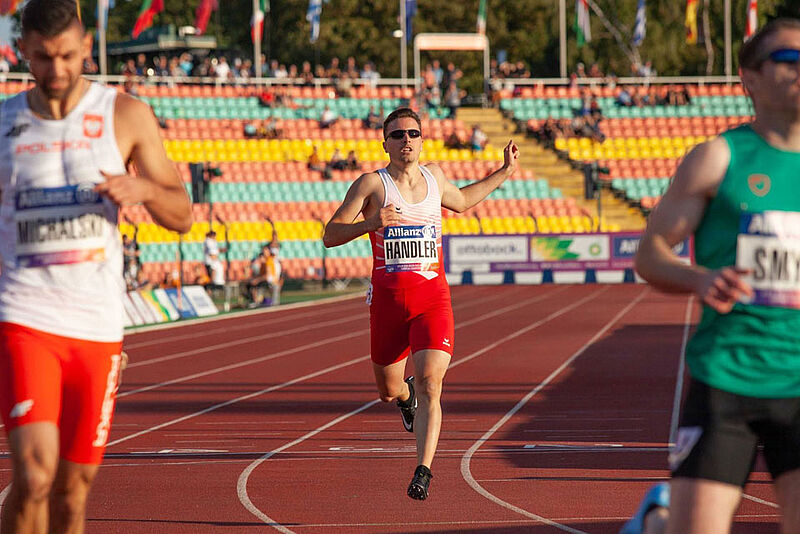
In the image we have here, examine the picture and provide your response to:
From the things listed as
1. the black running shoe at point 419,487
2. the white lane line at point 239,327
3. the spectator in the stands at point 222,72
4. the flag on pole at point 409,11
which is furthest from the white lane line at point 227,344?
the flag on pole at point 409,11

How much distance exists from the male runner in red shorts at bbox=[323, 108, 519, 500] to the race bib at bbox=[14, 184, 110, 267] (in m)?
3.53

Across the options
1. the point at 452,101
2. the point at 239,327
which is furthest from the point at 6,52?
the point at 239,327

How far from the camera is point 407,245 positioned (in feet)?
26.8

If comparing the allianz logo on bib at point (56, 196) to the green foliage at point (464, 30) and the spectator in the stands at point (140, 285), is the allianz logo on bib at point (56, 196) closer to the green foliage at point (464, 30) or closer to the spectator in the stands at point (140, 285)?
the spectator in the stands at point (140, 285)

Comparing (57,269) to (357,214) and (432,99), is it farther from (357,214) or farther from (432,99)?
(432,99)

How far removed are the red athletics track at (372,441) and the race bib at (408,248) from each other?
134cm

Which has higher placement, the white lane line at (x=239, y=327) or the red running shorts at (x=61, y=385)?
the red running shorts at (x=61, y=385)

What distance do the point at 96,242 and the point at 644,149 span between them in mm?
43587

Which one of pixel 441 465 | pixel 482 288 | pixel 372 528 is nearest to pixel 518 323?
pixel 482 288

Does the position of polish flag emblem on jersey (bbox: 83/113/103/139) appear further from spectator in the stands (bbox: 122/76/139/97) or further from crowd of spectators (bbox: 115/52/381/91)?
crowd of spectators (bbox: 115/52/381/91)

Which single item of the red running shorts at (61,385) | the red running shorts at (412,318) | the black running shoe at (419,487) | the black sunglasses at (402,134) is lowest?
the black running shoe at (419,487)

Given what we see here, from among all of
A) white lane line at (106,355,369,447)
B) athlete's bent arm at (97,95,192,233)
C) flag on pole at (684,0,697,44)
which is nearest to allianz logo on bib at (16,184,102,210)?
athlete's bent arm at (97,95,192,233)

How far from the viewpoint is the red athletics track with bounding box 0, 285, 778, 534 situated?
7555 millimetres

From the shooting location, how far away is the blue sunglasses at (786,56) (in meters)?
3.84
